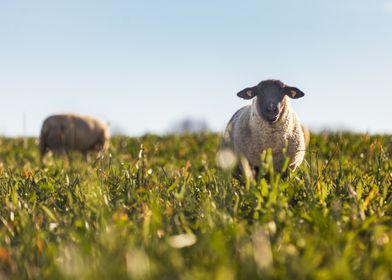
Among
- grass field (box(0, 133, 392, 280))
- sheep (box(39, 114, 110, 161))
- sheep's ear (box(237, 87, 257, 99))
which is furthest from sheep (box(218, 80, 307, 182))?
sheep (box(39, 114, 110, 161))

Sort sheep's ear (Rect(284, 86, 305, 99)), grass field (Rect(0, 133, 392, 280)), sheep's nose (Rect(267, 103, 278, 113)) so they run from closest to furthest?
1. grass field (Rect(0, 133, 392, 280))
2. sheep's nose (Rect(267, 103, 278, 113))
3. sheep's ear (Rect(284, 86, 305, 99))

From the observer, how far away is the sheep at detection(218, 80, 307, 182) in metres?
5.52

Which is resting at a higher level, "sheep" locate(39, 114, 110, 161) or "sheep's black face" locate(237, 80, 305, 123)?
"sheep's black face" locate(237, 80, 305, 123)

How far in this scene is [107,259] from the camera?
6.53 feet

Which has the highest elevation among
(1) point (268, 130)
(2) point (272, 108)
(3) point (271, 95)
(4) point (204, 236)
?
(3) point (271, 95)

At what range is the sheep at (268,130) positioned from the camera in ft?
18.1

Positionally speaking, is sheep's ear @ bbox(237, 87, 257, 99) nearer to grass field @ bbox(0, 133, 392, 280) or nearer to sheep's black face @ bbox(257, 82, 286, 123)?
sheep's black face @ bbox(257, 82, 286, 123)

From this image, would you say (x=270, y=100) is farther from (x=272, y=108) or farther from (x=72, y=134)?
(x=72, y=134)

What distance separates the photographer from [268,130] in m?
5.58

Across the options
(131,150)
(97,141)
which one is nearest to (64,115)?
(97,141)

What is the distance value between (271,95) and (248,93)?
37 cm

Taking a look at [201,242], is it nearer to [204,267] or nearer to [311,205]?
[204,267]

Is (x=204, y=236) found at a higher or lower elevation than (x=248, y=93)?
lower

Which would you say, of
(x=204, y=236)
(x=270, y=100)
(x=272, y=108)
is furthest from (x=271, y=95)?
(x=204, y=236)
